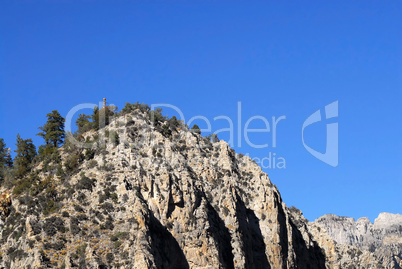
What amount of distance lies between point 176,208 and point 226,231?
8.31m

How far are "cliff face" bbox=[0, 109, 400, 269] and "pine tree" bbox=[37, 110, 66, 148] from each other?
13.1 meters

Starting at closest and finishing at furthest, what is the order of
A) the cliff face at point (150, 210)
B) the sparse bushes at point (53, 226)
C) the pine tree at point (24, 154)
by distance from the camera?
1. the cliff face at point (150, 210)
2. the sparse bushes at point (53, 226)
3. the pine tree at point (24, 154)

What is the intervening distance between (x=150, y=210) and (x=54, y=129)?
40013 millimetres

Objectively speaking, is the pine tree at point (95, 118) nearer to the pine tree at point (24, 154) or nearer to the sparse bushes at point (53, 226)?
the pine tree at point (24, 154)

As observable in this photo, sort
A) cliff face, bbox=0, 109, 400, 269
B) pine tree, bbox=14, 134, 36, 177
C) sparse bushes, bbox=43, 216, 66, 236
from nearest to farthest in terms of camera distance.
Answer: cliff face, bbox=0, 109, 400, 269 → sparse bushes, bbox=43, 216, 66, 236 → pine tree, bbox=14, 134, 36, 177

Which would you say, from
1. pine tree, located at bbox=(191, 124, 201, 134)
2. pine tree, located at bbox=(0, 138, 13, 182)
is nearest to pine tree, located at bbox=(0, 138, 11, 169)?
pine tree, located at bbox=(0, 138, 13, 182)

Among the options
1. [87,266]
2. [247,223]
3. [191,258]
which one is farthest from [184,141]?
[87,266]

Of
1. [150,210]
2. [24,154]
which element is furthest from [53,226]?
[24,154]

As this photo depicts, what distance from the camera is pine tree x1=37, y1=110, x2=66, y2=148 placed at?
4956 inches

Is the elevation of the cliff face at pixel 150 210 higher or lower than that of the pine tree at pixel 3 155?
lower

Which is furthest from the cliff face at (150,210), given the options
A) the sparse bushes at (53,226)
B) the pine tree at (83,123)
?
the pine tree at (83,123)

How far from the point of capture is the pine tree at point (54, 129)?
126 meters

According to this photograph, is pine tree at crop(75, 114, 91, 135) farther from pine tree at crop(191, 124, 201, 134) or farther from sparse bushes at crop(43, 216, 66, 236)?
sparse bushes at crop(43, 216, 66, 236)

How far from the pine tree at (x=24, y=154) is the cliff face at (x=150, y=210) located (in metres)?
3.78
